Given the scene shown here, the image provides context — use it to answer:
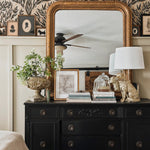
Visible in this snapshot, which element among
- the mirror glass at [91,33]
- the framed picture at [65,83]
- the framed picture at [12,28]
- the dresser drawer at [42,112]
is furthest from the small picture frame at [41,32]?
the dresser drawer at [42,112]

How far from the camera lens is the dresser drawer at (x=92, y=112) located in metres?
2.30

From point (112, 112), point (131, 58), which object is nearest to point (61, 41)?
point (131, 58)

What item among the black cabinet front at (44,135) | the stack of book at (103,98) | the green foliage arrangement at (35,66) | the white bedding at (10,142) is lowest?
the black cabinet front at (44,135)

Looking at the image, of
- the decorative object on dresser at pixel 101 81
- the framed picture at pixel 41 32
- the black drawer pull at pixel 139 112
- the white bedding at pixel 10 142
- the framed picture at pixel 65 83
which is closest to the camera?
the white bedding at pixel 10 142

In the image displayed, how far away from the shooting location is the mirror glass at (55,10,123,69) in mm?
2748

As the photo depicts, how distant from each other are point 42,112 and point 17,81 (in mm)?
755

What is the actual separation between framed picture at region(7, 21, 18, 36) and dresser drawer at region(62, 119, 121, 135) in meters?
1.44

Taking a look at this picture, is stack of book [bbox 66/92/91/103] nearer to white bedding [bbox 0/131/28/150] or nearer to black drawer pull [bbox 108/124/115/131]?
black drawer pull [bbox 108/124/115/131]

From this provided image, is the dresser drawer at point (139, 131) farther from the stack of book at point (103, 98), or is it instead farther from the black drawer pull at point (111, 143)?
the stack of book at point (103, 98)

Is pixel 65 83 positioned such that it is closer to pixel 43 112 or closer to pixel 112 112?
pixel 43 112

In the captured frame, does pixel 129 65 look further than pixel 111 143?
Yes

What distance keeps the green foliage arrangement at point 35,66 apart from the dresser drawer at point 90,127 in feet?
2.20

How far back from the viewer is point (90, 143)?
230cm

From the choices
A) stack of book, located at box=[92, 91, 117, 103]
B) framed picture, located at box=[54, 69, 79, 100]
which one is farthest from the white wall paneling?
stack of book, located at box=[92, 91, 117, 103]
